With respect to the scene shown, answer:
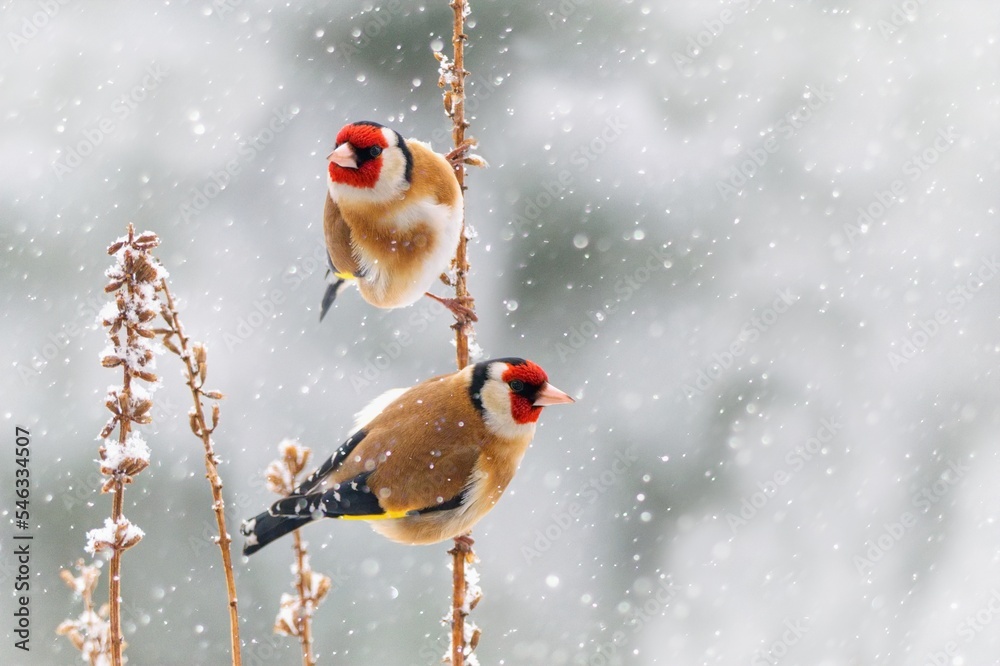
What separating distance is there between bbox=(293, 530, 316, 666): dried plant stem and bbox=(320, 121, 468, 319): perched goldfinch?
34 cm

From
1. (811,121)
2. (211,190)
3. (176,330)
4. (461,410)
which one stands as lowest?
(176,330)

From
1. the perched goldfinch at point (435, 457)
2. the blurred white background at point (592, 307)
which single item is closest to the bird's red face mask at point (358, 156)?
the perched goldfinch at point (435, 457)

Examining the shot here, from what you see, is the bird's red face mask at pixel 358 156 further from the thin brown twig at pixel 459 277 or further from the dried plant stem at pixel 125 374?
the dried plant stem at pixel 125 374

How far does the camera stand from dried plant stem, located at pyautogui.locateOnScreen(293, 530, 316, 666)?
731mm

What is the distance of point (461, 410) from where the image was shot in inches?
43.7

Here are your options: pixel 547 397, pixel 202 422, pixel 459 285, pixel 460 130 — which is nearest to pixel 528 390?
pixel 547 397

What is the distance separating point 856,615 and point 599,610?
136 centimetres

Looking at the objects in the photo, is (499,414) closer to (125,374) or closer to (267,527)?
(267,527)

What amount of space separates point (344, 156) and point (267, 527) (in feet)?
1.19

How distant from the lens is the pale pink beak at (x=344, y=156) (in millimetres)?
961

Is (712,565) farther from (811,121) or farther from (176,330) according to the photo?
(176,330)

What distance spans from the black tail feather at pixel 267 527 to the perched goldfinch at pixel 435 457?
7 cm

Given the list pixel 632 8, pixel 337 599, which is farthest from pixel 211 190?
pixel 632 8

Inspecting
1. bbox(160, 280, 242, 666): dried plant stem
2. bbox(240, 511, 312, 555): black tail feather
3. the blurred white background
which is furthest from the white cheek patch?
the blurred white background
